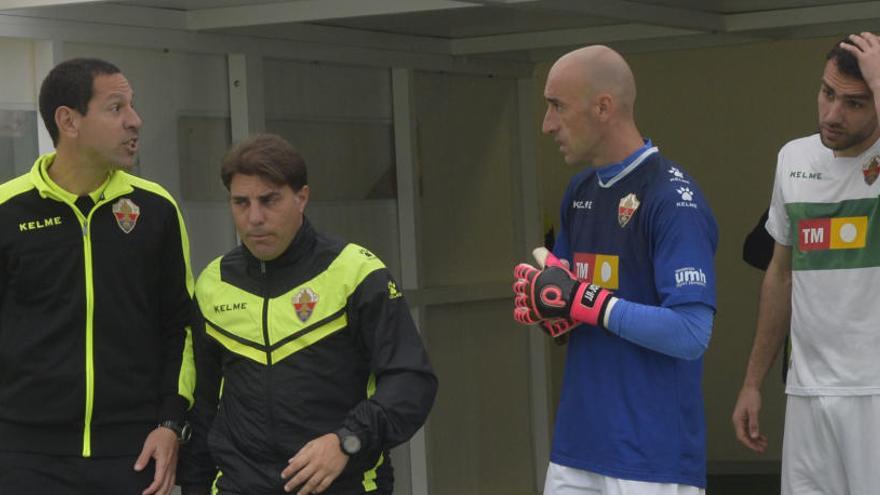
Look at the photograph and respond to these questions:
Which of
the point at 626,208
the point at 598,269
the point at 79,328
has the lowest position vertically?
the point at 79,328

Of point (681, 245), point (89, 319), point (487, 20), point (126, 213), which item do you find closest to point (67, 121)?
point (126, 213)

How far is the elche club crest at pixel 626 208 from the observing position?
3920mm

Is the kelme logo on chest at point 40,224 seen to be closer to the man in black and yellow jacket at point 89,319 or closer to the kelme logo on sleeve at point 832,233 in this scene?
the man in black and yellow jacket at point 89,319

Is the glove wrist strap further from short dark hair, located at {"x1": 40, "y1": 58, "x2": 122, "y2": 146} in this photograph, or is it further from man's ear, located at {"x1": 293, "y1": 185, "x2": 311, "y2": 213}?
short dark hair, located at {"x1": 40, "y1": 58, "x2": 122, "y2": 146}

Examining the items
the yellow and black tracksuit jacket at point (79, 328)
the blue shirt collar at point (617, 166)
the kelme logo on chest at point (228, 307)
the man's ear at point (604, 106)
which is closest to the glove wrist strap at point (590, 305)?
the blue shirt collar at point (617, 166)

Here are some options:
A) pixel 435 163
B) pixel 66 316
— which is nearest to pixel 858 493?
pixel 66 316

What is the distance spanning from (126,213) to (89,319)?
0.31m

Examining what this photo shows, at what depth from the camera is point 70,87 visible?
4.33m

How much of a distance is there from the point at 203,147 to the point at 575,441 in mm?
3025

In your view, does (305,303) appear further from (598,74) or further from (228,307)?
(598,74)

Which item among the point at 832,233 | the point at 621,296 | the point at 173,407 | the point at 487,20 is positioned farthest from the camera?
the point at 487,20

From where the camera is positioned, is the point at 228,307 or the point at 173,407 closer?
the point at 228,307

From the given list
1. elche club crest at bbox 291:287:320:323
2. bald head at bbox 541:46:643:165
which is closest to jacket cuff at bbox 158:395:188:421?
elche club crest at bbox 291:287:320:323

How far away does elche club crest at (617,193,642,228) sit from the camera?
392 centimetres
